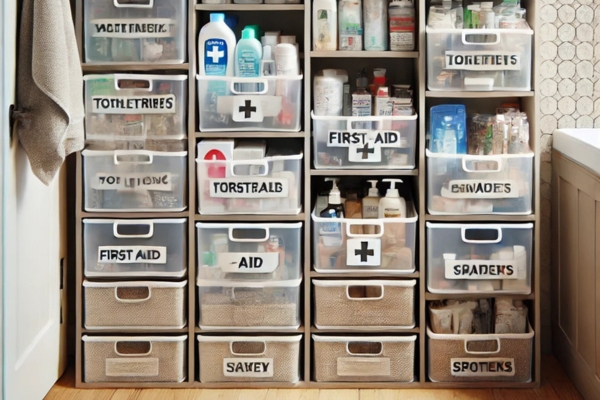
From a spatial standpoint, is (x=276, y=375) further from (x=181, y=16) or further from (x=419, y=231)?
(x=181, y=16)

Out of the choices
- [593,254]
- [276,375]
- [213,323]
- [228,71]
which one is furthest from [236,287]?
[593,254]

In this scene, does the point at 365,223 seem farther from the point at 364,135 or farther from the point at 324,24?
the point at 324,24

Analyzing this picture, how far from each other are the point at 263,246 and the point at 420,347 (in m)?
0.60

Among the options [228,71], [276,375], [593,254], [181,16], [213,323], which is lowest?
[276,375]

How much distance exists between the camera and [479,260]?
8.27 ft

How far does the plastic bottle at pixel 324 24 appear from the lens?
249cm

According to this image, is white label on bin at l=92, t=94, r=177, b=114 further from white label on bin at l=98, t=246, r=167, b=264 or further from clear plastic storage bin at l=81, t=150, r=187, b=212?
white label on bin at l=98, t=246, r=167, b=264

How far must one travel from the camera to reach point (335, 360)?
2586 millimetres

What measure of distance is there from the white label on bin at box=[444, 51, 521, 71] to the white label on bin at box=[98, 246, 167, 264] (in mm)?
1052

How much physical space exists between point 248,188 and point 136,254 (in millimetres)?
408

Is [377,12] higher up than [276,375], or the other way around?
[377,12]

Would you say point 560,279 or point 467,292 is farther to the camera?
point 560,279

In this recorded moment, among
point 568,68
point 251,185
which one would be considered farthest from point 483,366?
point 568,68

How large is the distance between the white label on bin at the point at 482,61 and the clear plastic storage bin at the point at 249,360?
0.98 metres
